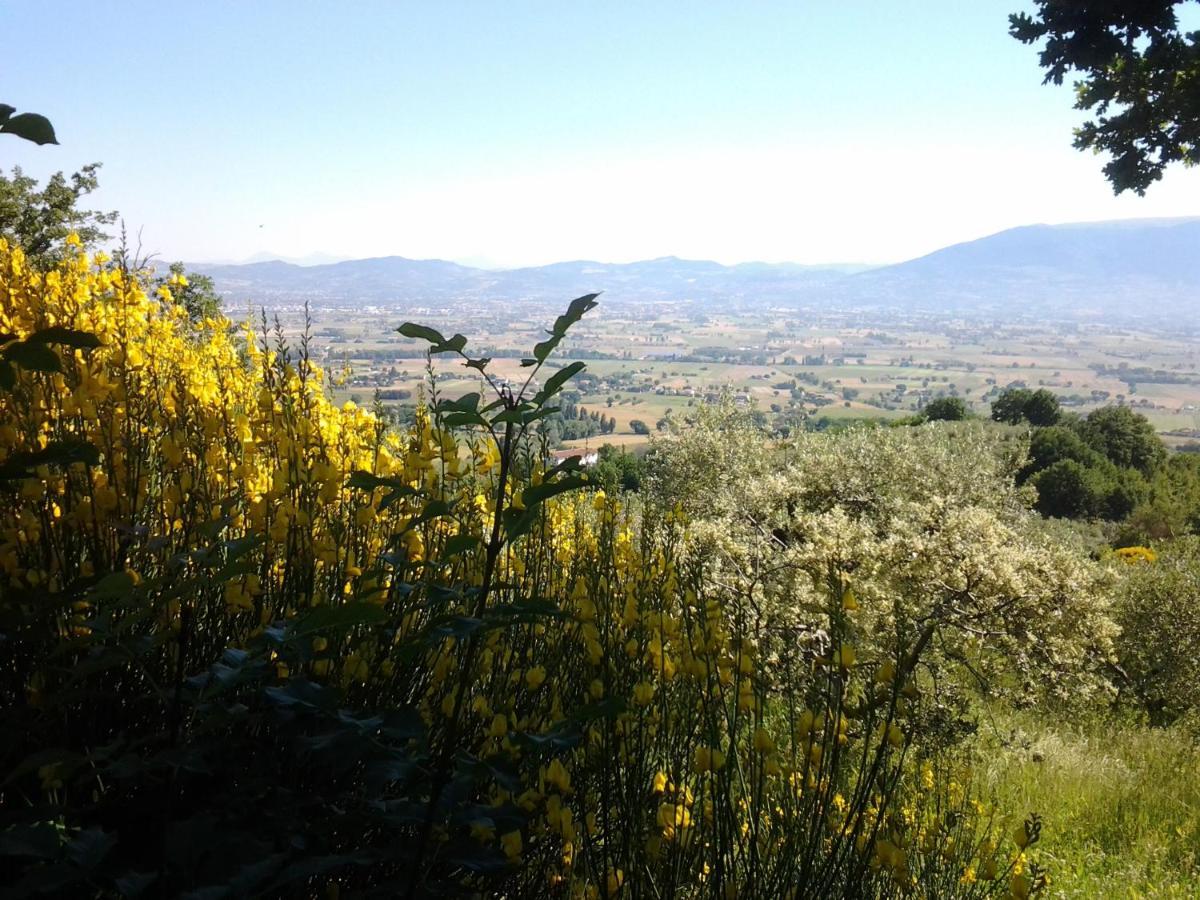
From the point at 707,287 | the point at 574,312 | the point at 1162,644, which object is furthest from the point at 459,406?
the point at 707,287

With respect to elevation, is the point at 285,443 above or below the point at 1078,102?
below

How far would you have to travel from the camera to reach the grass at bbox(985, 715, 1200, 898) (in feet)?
11.9

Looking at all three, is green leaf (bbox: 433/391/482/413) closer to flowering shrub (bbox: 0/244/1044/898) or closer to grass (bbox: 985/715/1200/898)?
flowering shrub (bbox: 0/244/1044/898)

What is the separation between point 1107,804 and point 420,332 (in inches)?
216

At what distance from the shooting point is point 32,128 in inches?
42.3

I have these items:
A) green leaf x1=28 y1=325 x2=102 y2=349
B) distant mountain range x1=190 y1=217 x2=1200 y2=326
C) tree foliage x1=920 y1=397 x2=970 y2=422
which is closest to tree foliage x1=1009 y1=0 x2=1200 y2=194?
green leaf x1=28 y1=325 x2=102 y2=349

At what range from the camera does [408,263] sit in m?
69.8

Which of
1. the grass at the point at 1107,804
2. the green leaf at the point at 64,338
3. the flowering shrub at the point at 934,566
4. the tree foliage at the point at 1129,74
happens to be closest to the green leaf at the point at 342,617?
the green leaf at the point at 64,338

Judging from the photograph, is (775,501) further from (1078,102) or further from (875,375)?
(875,375)

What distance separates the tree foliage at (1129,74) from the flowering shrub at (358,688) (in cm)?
581

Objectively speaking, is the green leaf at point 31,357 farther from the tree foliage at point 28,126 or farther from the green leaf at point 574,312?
the green leaf at point 574,312

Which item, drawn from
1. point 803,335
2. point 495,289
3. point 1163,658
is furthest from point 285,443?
point 803,335

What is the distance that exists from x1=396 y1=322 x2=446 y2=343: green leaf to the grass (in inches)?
142

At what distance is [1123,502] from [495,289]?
47.1 metres
